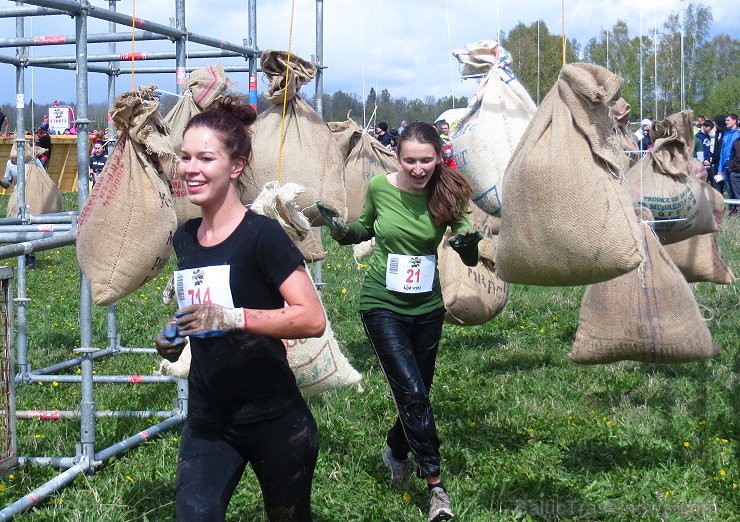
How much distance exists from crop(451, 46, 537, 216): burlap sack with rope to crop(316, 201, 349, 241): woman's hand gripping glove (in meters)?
0.74

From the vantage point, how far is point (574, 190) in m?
3.47

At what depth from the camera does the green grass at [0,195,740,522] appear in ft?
13.8

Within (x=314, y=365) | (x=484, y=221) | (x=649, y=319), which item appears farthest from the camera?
(x=484, y=221)

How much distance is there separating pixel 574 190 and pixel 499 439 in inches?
81.1

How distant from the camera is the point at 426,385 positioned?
14.5ft

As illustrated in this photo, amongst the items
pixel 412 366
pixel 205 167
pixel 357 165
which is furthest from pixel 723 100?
pixel 205 167

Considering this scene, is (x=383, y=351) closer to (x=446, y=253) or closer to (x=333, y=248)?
(x=446, y=253)

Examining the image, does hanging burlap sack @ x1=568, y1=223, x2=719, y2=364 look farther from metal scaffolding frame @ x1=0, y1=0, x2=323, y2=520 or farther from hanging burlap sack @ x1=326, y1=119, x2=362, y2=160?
hanging burlap sack @ x1=326, y1=119, x2=362, y2=160

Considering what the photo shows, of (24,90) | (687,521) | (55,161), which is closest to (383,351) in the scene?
(687,521)

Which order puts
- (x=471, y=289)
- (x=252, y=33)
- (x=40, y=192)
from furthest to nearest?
1. (x=40, y=192)
2. (x=252, y=33)
3. (x=471, y=289)

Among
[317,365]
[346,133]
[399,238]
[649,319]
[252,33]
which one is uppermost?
[252,33]

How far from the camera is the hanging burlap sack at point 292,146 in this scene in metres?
4.99

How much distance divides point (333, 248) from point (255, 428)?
33.8ft

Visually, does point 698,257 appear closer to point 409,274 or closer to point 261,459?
point 409,274
